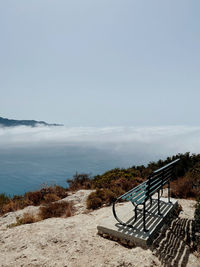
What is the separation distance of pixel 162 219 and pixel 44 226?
299cm

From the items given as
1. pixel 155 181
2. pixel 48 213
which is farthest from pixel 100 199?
pixel 155 181

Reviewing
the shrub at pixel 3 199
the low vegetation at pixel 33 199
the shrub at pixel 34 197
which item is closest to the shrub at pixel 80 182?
the low vegetation at pixel 33 199

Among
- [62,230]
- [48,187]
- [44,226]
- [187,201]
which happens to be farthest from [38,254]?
[48,187]

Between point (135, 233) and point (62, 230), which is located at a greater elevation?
point (135, 233)

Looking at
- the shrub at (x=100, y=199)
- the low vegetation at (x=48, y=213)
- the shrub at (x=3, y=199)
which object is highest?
the shrub at (x=100, y=199)

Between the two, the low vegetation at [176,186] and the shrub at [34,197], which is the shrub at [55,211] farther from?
the shrub at [34,197]

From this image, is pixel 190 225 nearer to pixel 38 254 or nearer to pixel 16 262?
pixel 38 254

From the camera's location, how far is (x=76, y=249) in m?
4.02

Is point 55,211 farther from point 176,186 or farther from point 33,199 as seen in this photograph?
point 176,186

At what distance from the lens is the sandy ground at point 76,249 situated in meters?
3.58

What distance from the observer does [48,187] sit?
33.3 ft

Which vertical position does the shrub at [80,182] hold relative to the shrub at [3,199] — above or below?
above

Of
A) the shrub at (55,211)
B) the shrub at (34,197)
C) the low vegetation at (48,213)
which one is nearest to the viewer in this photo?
the low vegetation at (48,213)

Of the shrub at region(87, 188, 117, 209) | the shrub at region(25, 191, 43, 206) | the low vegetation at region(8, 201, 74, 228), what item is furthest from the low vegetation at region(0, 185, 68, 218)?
the shrub at region(87, 188, 117, 209)
